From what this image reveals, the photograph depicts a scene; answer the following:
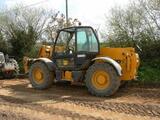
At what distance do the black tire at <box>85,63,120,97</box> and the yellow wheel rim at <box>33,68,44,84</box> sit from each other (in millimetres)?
2193

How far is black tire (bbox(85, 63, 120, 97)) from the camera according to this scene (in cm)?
1245

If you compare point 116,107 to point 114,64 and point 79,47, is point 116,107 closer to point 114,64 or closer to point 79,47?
point 114,64

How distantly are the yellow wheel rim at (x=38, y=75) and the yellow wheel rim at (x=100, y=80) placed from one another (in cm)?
242

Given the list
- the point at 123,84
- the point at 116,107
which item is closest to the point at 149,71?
the point at 123,84

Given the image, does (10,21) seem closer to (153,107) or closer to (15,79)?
(15,79)

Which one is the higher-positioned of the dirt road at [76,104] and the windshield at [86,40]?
the windshield at [86,40]

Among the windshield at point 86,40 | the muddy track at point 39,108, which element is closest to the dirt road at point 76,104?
the muddy track at point 39,108

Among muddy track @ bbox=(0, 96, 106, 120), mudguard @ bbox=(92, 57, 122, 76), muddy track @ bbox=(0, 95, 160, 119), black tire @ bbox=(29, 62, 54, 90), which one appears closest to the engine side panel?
mudguard @ bbox=(92, 57, 122, 76)

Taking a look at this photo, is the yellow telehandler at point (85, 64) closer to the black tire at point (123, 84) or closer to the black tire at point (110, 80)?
the black tire at point (110, 80)

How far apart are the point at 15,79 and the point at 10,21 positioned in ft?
41.6

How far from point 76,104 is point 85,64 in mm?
2222

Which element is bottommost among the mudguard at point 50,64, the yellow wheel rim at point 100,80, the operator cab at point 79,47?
the yellow wheel rim at point 100,80

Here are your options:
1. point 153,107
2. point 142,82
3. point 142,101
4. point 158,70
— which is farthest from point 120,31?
point 153,107

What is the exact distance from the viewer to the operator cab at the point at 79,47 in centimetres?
1333
